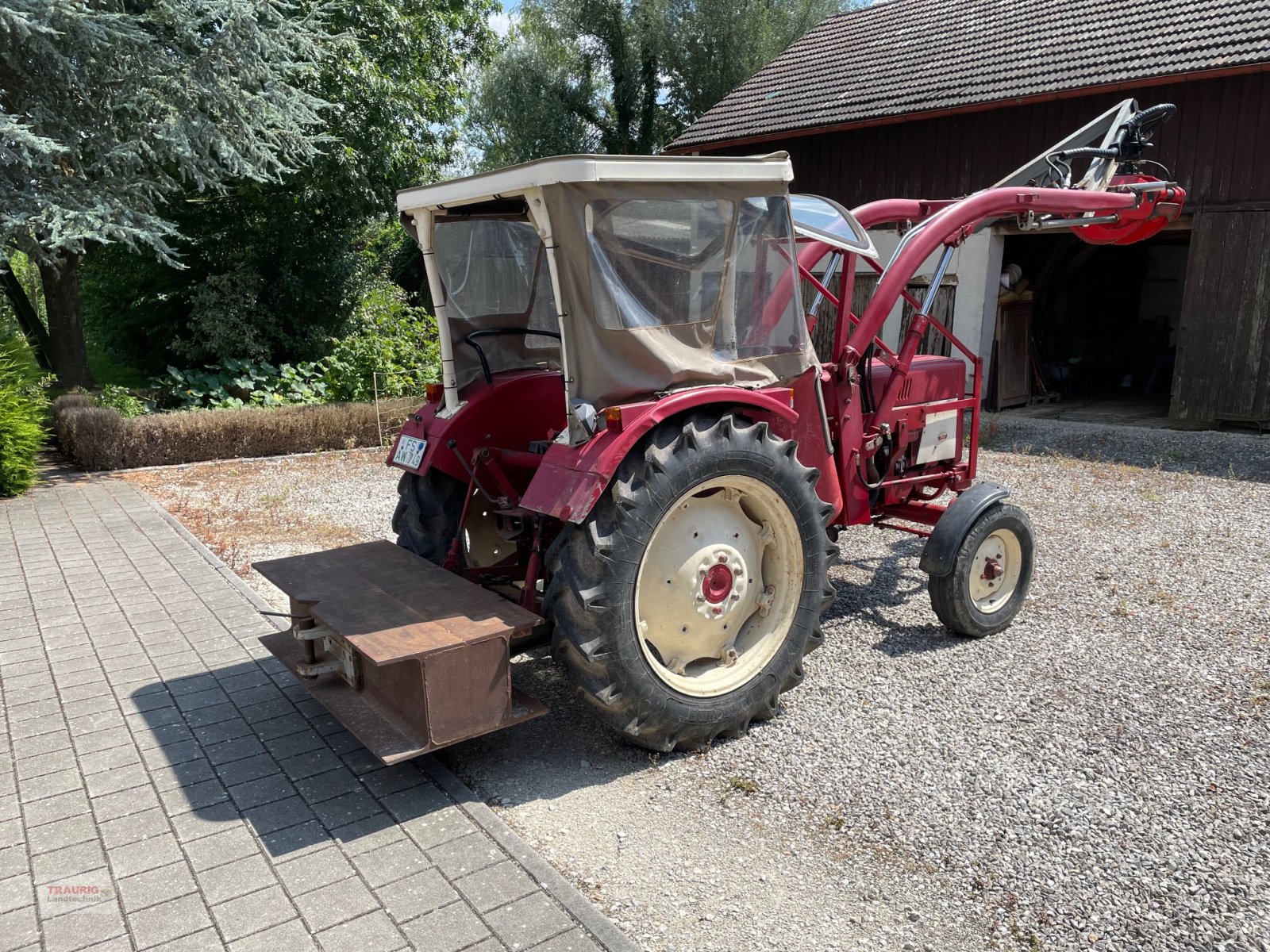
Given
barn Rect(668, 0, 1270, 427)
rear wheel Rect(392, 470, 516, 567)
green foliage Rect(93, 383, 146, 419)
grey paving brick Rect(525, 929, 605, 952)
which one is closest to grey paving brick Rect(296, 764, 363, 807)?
grey paving brick Rect(525, 929, 605, 952)

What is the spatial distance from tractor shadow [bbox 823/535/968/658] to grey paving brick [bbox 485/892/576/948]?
225 centimetres

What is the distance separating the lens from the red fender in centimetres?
322

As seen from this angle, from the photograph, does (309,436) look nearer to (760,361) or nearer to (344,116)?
(344,116)

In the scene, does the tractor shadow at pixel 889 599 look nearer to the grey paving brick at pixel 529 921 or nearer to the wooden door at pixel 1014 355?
the grey paving brick at pixel 529 921

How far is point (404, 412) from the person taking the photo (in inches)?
432

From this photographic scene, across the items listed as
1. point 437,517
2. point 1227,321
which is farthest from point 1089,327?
point 437,517

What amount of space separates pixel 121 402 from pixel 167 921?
9.43 meters

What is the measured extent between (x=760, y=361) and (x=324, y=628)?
6.87ft

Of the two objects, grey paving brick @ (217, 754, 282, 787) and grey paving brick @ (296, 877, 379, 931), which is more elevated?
grey paving brick @ (296, 877, 379, 931)

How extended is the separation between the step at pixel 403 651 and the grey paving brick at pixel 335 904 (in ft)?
1.30

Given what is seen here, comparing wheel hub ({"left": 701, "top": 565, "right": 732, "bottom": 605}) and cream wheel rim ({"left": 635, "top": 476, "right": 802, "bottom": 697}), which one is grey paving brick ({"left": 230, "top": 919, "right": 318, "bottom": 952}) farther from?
wheel hub ({"left": 701, "top": 565, "right": 732, "bottom": 605})

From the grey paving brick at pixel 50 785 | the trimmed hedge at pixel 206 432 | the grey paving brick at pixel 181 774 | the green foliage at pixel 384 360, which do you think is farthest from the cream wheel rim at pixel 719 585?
the trimmed hedge at pixel 206 432

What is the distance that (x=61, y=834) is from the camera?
309 cm

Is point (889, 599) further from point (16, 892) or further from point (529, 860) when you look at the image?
point (16, 892)
